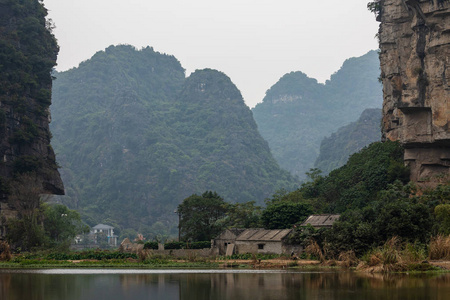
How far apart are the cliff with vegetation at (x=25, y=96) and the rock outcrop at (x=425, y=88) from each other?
1497 inches

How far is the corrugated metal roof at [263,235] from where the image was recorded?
47.5 meters

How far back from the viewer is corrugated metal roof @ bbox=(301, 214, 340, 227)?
155ft

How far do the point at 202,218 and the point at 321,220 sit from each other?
1598 cm

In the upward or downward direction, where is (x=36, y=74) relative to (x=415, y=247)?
upward

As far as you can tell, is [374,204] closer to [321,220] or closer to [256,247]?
[321,220]

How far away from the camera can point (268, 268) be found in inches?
1507

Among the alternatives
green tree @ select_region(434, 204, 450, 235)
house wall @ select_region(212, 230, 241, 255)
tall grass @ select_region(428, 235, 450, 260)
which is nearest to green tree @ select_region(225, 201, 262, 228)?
house wall @ select_region(212, 230, 241, 255)

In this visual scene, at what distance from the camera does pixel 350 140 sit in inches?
7052

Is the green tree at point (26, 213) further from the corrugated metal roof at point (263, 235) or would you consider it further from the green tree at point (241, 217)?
the corrugated metal roof at point (263, 235)

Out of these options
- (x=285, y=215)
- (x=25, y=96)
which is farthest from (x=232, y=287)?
(x=25, y=96)

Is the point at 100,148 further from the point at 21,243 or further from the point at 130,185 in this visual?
the point at 21,243

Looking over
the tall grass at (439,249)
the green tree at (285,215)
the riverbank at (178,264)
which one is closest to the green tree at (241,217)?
the green tree at (285,215)

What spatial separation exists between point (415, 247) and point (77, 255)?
91.9ft

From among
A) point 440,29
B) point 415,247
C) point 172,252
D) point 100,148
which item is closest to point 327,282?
point 415,247
